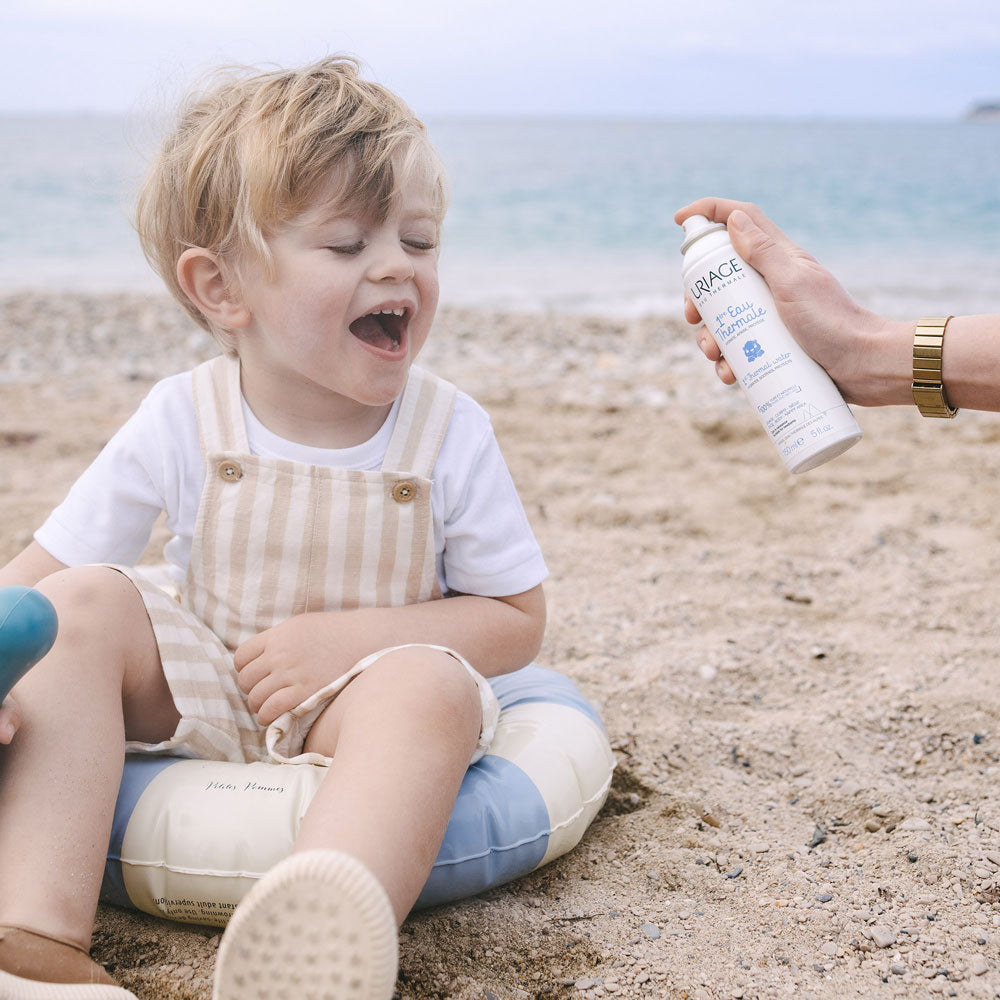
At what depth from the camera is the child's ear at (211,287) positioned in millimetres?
1922

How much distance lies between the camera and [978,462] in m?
4.17

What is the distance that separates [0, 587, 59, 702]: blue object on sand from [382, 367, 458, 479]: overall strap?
685mm

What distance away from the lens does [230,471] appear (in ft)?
6.31

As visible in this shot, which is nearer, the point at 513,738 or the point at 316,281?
the point at 316,281

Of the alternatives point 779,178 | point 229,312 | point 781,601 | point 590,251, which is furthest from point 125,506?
point 779,178

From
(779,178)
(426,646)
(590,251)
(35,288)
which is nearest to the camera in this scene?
(426,646)

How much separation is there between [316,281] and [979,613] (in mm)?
2180

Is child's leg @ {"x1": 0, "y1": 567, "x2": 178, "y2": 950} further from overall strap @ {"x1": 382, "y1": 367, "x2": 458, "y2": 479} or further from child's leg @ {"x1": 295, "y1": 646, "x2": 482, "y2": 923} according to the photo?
overall strap @ {"x1": 382, "y1": 367, "x2": 458, "y2": 479}

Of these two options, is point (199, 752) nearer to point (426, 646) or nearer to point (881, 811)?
point (426, 646)

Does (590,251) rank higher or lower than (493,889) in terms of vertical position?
lower

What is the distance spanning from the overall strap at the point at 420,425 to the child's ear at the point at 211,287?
13.7 inches

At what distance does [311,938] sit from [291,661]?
2.18 ft

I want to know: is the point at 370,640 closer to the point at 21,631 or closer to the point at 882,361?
the point at 21,631

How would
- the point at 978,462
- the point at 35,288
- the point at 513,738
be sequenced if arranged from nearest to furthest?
the point at 513,738 → the point at 978,462 → the point at 35,288
